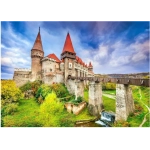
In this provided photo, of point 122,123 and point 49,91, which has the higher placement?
point 49,91

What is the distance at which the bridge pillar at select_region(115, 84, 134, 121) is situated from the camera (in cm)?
301

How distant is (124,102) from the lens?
9.90ft

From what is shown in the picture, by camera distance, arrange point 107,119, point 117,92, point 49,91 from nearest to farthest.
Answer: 1. point 117,92
2. point 107,119
3. point 49,91

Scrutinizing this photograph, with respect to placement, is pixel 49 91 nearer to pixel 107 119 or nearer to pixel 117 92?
pixel 107 119

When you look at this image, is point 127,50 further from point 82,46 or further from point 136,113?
point 136,113

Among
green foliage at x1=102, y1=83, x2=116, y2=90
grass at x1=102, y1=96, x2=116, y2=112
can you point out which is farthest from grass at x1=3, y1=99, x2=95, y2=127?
green foliage at x1=102, y1=83, x2=116, y2=90

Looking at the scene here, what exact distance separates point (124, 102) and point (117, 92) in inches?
13.8

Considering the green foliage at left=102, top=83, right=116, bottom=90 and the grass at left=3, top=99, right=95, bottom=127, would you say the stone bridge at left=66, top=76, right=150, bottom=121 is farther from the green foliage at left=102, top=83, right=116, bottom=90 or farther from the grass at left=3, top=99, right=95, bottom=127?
the grass at left=3, top=99, right=95, bottom=127

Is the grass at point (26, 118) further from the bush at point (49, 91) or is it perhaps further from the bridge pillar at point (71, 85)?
the bridge pillar at point (71, 85)

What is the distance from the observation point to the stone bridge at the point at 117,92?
289 cm

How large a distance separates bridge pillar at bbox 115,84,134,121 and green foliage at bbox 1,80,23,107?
3.44 m

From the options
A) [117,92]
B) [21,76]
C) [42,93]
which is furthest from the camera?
[42,93]

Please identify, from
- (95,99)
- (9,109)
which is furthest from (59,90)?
(9,109)

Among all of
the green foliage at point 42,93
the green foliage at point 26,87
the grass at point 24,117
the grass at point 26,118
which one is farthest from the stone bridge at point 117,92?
the grass at point 24,117
